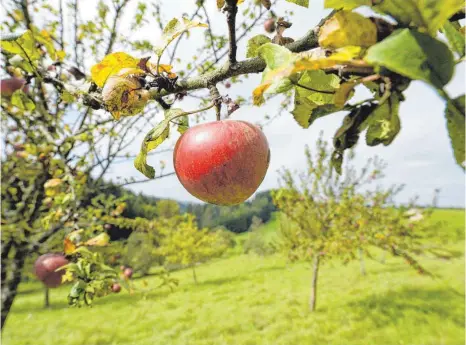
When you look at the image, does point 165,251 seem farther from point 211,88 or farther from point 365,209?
point 211,88

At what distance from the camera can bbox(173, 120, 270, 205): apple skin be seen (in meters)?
0.77

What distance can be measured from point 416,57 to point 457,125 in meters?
0.10

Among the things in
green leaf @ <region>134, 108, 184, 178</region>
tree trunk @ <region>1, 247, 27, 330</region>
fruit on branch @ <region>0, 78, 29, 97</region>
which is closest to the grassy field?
tree trunk @ <region>1, 247, 27, 330</region>

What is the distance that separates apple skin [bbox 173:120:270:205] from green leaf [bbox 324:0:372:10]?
13.9 inches

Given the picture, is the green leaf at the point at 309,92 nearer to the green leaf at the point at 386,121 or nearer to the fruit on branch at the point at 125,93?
the green leaf at the point at 386,121

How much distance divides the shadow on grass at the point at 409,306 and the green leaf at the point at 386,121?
9.24 metres

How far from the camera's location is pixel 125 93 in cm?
78

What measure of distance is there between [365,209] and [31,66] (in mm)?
9455

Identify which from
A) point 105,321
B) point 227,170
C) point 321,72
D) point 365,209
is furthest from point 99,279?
point 105,321

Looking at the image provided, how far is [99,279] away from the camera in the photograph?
5.13 feet

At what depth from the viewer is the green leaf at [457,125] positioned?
1.18 ft

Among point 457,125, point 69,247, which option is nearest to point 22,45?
point 69,247

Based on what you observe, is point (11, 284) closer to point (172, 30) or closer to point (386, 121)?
point (172, 30)

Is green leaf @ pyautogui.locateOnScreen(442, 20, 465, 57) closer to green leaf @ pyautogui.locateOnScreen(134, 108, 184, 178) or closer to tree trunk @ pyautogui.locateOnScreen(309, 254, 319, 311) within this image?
green leaf @ pyautogui.locateOnScreen(134, 108, 184, 178)
